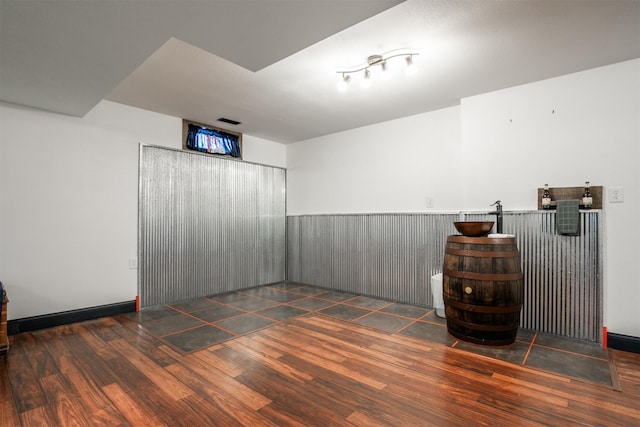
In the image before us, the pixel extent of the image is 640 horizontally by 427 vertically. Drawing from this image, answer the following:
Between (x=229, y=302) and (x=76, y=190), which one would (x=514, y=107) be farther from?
(x=76, y=190)

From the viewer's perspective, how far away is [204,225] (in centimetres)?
482

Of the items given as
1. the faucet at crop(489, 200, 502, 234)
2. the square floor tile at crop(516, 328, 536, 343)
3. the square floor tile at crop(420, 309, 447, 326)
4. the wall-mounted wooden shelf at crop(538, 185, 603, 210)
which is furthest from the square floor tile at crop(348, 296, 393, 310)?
the wall-mounted wooden shelf at crop(538, 185, 603, 210)

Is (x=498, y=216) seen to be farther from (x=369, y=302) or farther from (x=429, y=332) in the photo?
(x=369, y=302)

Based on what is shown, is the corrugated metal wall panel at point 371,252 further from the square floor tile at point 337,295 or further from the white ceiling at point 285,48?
the white ceiling at point 285,48

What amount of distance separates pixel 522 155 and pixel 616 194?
0.88 m

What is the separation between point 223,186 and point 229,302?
6.02 ft

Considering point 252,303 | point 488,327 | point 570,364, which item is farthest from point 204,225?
point 570,364

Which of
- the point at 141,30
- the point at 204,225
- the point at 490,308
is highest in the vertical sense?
the point at 141,30

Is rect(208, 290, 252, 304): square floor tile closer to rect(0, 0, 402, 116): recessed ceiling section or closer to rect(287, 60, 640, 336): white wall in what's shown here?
rect(287, 60, 640, 336): white wall

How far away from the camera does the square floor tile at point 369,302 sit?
4.28m

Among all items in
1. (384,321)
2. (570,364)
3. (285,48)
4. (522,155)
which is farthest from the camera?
(384,321)

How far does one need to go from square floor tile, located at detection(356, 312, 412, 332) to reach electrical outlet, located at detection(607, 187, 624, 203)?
227cm

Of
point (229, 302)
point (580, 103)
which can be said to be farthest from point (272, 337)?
point (580, 103)

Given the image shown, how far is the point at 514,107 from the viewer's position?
3.47 meters
